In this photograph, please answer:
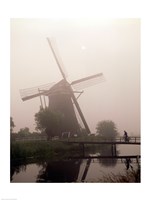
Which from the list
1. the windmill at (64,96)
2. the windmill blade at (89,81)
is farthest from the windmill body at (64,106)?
the windmill blade at (89,81)

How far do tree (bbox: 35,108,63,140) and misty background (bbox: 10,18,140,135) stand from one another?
0.07 meters

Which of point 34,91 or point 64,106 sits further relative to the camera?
point 64,106

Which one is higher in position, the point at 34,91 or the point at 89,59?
the point at 89,59

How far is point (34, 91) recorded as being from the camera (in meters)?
2.33

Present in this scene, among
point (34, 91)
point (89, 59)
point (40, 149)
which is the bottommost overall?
point (40, 149)

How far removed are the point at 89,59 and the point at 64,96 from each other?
0.38m

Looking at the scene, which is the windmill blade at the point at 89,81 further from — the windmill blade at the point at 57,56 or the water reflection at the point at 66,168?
the water reflection at the point at 66,168

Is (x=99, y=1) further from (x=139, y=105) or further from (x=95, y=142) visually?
(x=95, y=142)

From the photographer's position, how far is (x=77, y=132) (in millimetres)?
2383

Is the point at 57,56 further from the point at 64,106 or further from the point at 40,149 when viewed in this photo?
the point at 40,149

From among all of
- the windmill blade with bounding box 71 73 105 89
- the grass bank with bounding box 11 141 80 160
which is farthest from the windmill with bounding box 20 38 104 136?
the grass bank with bounding box 11 141 80 160

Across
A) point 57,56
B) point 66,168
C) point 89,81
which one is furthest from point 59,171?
point 57,56

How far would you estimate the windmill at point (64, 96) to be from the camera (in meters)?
2.36

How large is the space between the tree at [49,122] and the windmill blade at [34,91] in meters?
0.14
